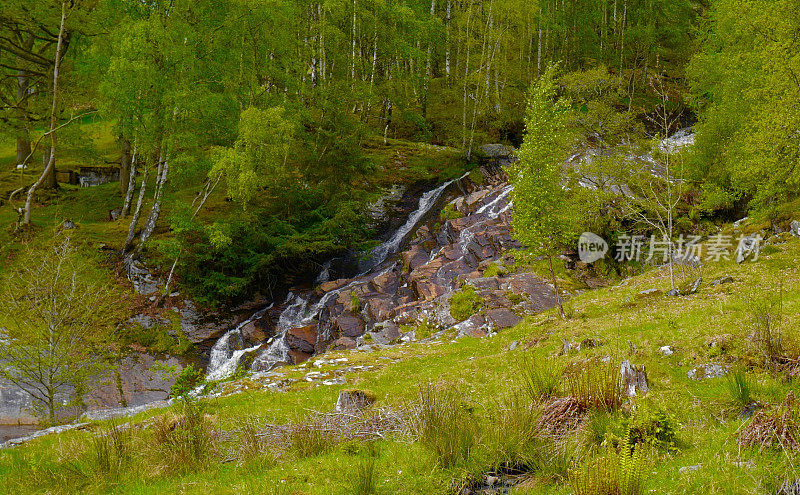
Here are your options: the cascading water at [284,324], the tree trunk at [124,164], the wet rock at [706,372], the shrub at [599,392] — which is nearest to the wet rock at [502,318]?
the cascading water at [284,324]

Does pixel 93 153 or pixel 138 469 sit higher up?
pixel 93 153

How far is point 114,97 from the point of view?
30281 millimetres

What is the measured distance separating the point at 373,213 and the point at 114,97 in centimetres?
2111

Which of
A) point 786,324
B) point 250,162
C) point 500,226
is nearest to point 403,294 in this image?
point 500,226

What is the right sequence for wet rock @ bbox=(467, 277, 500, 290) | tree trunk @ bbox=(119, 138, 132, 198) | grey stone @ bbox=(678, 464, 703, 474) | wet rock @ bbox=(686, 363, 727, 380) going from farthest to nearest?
tree trunk @ bbox=(119, 138, 132, 198)
wet rock @ bbox=(467, 277, 500, 290)
wet rock @ bbox=(686, 363, 727, 380)
grey stone @ bbox=(678, 464, 703, 474)

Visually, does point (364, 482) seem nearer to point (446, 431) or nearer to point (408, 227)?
point (446, 431)

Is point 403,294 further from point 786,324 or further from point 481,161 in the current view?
point 481,161

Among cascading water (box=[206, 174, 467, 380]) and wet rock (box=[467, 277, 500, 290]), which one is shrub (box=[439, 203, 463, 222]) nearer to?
cascading water (box=[206, 174, 467, 380])

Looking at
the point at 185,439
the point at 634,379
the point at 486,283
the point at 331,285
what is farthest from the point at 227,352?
the point at 634,379

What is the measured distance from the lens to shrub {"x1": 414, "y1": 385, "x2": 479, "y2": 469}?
7.80 m

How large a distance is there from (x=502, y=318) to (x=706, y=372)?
13.9m

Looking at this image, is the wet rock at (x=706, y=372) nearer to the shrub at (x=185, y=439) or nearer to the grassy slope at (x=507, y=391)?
the grassy slope at (x=507, y=391)

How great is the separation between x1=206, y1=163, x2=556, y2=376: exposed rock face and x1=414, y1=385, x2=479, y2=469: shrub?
15.6 m

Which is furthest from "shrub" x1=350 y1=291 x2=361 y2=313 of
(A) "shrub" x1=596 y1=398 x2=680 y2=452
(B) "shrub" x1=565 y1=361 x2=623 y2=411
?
(A) "shrub" x1=596 y1=398 x2=680 y2=452
